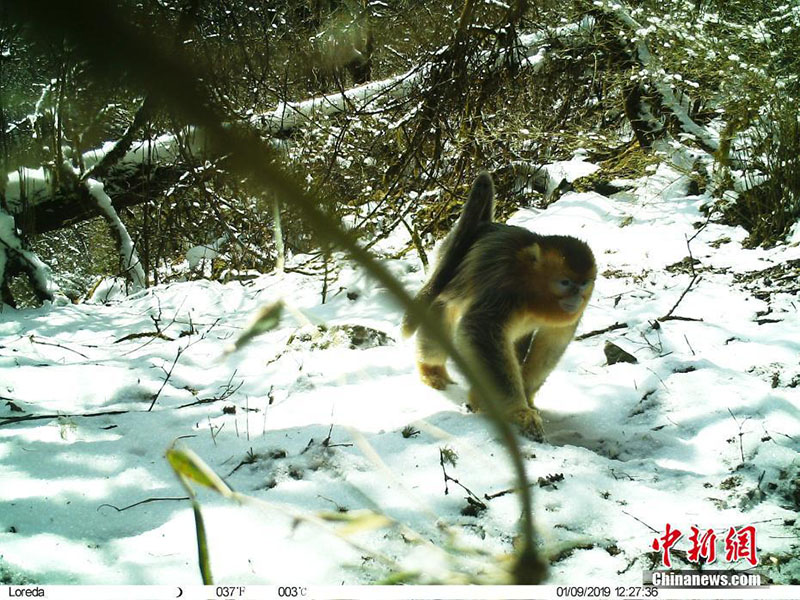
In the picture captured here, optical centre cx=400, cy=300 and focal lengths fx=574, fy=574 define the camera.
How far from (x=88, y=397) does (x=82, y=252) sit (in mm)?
5064

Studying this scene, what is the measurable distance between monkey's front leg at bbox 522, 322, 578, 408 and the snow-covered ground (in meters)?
0.14

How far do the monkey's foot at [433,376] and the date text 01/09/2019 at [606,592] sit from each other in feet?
5.47

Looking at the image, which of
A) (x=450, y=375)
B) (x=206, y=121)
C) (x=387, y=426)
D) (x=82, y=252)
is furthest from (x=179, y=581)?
(x=82, y=252)

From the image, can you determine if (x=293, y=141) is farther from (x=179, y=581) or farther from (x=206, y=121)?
(x=206, y=121)

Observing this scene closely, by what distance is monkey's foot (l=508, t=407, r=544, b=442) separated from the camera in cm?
241

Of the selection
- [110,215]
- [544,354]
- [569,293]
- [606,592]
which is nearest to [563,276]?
[569,293]

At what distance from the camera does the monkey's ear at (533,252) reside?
2.75 meters

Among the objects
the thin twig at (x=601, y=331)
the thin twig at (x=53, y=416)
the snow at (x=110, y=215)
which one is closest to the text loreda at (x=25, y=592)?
the thin twig at (x=53, y=416)

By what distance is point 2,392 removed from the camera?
2.47 m

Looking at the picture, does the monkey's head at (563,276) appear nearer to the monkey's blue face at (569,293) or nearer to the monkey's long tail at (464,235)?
the monkey's blue face at (569,293)

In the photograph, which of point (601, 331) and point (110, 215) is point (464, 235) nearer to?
point (601, 331)

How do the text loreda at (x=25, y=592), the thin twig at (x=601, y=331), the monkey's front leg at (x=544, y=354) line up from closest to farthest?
1. the text loreda at (x=25, y=592)
2. the monkey's front leg at (x=544, y=354)
3. the thin twig at (x=601, y=331)

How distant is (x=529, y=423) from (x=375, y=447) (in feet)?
2.40

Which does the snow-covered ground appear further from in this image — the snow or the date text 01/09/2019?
the snow
